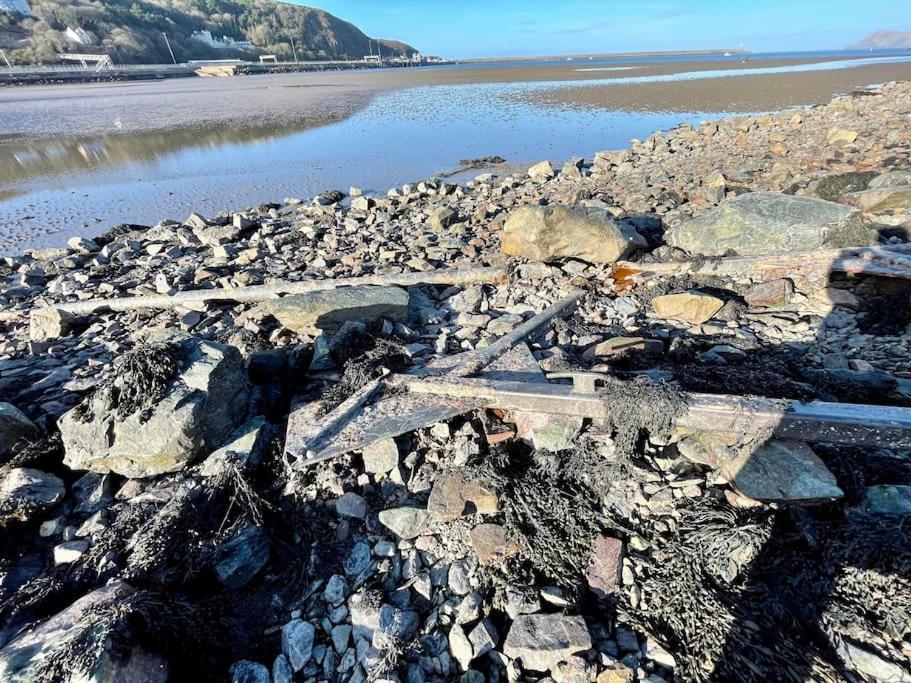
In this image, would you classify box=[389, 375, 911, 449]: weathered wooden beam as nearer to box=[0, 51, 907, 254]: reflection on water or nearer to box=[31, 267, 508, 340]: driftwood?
box=[31, 267, 508, 340]: driftwood

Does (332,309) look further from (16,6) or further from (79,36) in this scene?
(16,6)

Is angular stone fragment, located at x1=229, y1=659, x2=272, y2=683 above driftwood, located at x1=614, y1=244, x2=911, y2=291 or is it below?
below

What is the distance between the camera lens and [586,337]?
4.41 meters

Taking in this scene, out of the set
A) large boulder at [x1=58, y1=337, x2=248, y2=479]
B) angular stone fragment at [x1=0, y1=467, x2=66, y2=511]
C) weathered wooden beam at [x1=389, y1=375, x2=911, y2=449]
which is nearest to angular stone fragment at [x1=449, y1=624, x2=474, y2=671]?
weathered wooden beam at [x1=389, y1=375, x2=911, y2=449]

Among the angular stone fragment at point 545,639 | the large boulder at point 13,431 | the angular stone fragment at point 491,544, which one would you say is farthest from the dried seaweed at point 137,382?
the angular stone fragment at point 545,639

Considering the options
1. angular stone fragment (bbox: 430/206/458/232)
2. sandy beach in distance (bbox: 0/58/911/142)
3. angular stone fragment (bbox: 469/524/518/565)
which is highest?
angular stone fragment (bbox: 469/524/518/565)

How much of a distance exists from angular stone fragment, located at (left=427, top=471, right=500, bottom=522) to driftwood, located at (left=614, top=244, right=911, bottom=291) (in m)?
3.46

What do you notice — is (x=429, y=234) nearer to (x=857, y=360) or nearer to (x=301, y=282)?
(x=301, y=282)

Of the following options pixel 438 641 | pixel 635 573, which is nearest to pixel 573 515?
pixel 635 573

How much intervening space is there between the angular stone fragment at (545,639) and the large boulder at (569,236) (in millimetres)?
4467

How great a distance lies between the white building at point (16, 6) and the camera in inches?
2685

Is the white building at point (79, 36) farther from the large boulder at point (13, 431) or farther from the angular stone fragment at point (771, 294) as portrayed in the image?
the angular stone fragment at point (771, 294)

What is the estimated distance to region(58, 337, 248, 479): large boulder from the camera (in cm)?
307

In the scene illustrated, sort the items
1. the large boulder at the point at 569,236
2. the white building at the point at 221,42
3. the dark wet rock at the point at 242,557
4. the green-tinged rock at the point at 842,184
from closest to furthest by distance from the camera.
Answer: the dark wet rock at the point at 242,557 → the large boulder at the point at 569,236 → the green-tinged rock at the point at 842,184 → the white building at the point at 221,42
